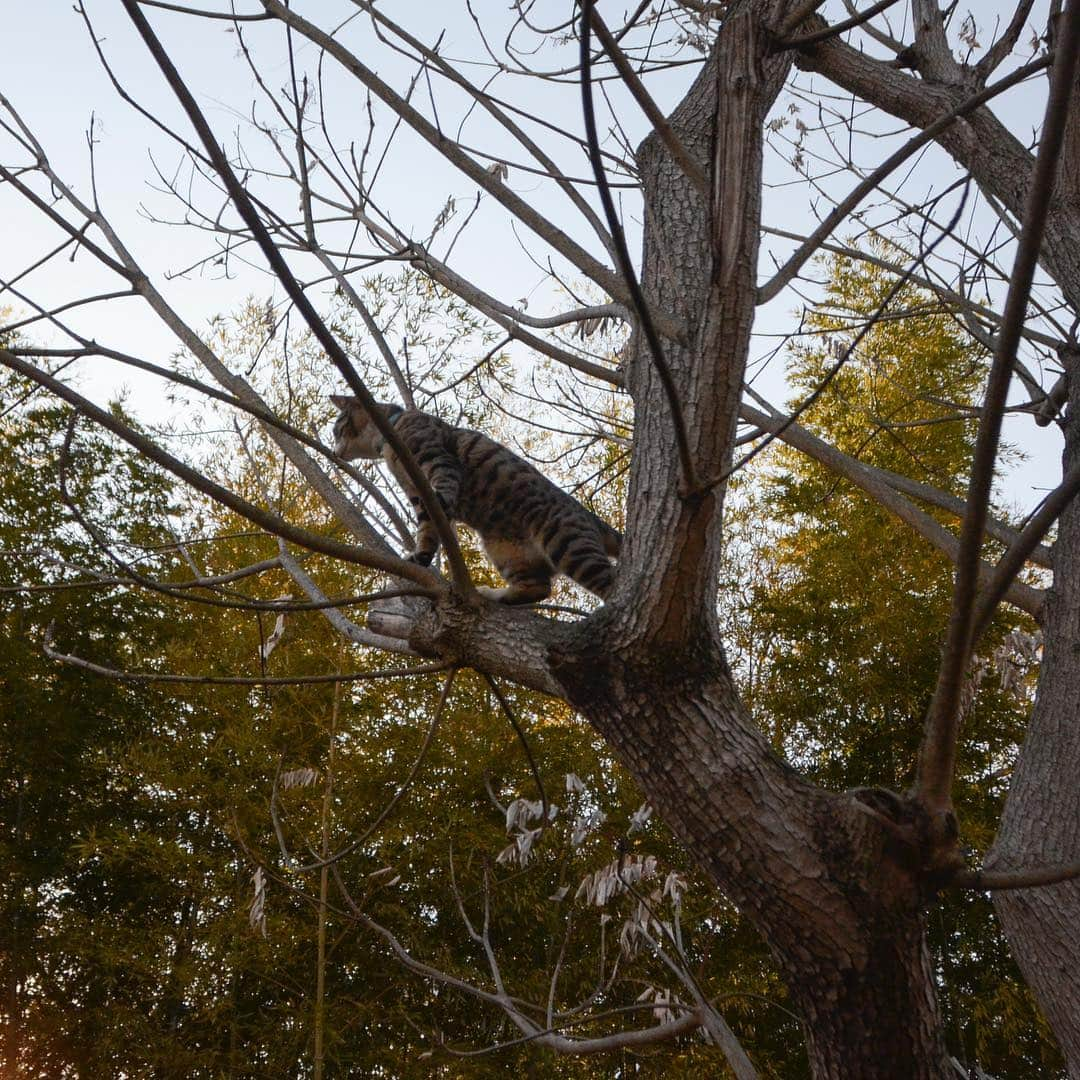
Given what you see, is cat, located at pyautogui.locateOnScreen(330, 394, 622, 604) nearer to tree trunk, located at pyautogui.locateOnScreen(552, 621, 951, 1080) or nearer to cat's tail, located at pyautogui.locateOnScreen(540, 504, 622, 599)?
cat's tail, located at pyautogui.locateOnScreen(540, 504, 622, 599)

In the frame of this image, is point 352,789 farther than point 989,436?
Yes

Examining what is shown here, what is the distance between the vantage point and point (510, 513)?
3.36 meters

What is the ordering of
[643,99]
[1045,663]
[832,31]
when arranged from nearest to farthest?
1. [643,99]
2. [832,31]
3. [1045,663]

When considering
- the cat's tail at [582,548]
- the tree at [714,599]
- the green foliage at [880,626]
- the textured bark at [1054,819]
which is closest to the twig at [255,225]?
the tree at [714,599]

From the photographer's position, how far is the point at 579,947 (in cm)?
505

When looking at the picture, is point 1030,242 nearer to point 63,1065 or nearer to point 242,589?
point 242,589

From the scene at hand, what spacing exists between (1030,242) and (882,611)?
4.90 metres

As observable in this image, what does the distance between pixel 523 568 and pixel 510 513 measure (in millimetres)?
189

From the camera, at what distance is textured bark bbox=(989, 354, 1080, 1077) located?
1.79m

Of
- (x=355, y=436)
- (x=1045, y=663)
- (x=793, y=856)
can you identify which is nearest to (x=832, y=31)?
(x=793, y=856)

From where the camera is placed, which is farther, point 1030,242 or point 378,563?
point 378,563

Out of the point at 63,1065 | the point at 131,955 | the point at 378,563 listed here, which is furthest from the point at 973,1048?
the point at 378,563

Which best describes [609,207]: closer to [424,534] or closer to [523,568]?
[424,534]

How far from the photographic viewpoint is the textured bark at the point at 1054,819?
5.89 feet
